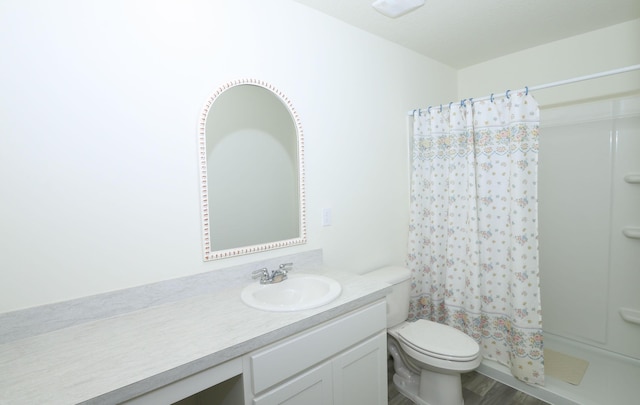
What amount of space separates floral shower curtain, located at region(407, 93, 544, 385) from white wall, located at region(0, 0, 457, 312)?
87 cm

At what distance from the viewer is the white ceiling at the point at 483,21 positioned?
175cm

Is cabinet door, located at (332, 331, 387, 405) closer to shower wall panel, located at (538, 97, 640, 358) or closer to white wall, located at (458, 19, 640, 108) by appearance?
shower wall panel, located at (538, 97, 640, 358)

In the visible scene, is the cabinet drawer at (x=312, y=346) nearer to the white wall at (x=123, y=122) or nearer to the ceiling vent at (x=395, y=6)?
the white wall at (x=123, y=122)

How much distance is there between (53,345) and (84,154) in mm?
659

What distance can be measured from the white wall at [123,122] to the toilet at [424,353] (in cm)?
69

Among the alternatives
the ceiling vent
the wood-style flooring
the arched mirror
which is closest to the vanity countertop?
the arched mirror

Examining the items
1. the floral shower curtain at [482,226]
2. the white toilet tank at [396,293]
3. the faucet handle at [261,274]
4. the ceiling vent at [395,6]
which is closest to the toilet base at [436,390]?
the white toilet tank at [396,293]

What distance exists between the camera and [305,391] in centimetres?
115

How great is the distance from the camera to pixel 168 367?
2.79 feet

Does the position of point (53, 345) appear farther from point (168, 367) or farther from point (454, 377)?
point (454, 377)

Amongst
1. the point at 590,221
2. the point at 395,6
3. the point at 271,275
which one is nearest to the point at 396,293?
the point at 271,275

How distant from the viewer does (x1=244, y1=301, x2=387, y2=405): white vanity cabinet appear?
40.8 inches

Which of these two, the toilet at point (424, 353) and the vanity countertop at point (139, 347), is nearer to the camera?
the vanity countertop at point (139, 347)

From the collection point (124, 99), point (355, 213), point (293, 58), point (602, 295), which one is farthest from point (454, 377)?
point (124, 99)
